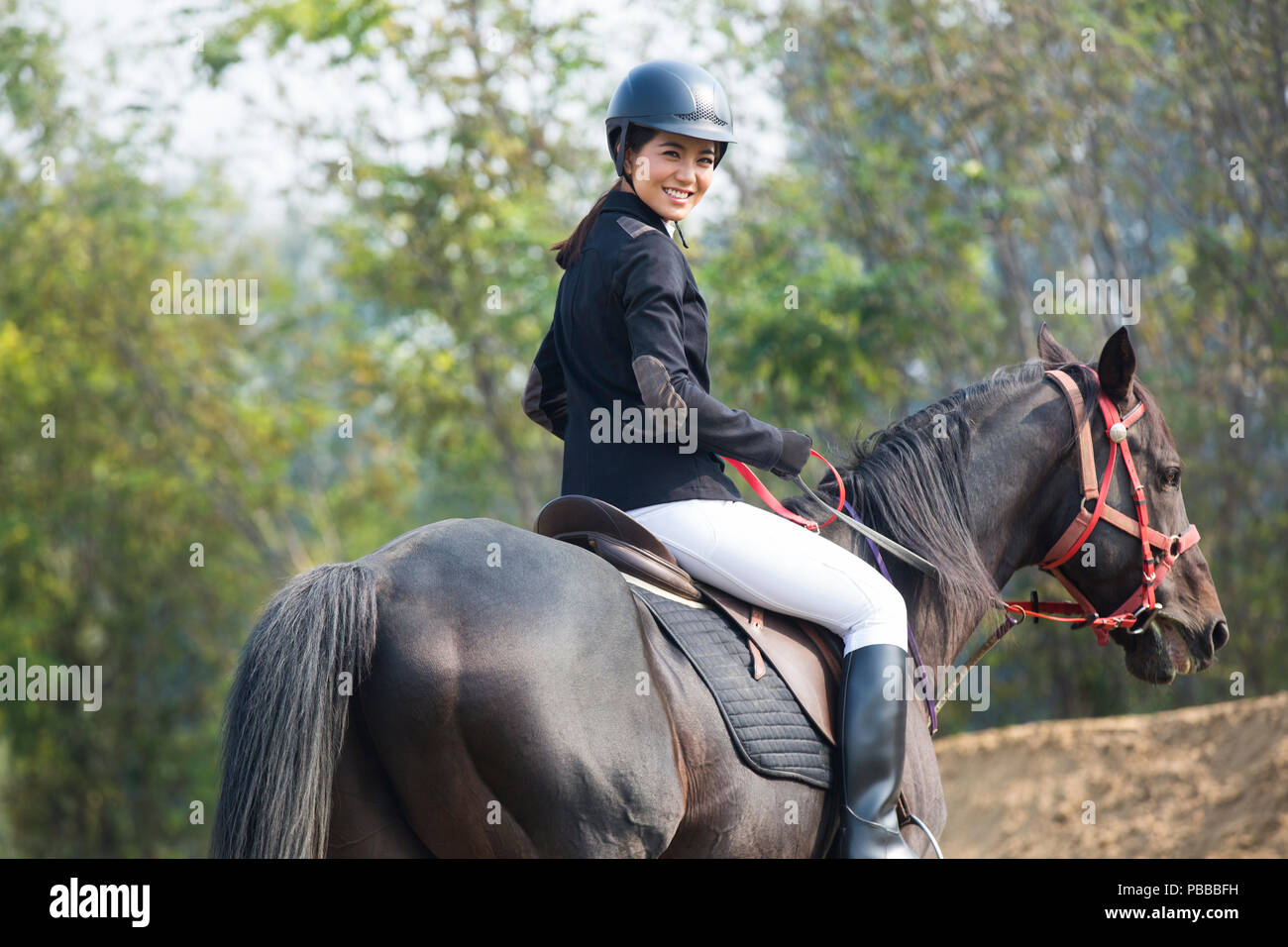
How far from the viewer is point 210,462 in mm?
15469

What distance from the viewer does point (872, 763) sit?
2.83m

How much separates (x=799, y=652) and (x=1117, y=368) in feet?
4.62

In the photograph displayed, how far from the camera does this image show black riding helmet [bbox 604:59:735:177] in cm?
301

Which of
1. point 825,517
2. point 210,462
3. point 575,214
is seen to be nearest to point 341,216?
point 575,214

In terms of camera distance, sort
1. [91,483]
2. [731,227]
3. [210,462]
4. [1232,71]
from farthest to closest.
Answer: [91,483] < [210,462] < [731,227] < [1232,71]

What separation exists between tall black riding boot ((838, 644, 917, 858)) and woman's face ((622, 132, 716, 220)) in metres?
1.35

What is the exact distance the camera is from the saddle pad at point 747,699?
8.88ft

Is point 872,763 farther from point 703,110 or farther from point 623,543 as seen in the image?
point 703,110

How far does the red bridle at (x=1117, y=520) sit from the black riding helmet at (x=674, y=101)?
1.38 m

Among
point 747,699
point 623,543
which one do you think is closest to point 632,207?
point 623,543

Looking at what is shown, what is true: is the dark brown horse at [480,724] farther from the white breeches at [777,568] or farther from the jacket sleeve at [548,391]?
the jacket sleeve at [548,391]

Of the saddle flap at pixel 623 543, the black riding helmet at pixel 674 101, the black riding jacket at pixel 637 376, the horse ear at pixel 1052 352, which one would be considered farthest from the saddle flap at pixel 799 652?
the horse ear at pixel 1052 352
